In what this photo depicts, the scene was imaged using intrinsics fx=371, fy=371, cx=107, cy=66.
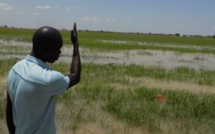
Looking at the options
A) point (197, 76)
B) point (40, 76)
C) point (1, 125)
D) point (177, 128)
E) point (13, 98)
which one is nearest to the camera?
point (40, 76)

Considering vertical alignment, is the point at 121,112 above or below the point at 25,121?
below

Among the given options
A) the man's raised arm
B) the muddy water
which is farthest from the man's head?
the muddy water

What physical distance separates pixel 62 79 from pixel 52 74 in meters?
0.08

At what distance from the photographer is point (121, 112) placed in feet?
20.0

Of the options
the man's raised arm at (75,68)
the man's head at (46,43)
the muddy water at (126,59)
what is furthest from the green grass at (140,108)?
the muddy water at (126,59)

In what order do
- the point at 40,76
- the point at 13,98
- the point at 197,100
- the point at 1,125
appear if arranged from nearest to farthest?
the point at 40,76, the point at 13,98, the point at 1,125, the point at 197,100

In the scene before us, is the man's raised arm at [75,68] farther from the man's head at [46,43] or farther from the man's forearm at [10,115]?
the man's forearm at [10,115]

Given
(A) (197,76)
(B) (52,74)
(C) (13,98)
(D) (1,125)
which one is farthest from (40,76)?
(A) (197,76)

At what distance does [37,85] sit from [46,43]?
0.85 feet

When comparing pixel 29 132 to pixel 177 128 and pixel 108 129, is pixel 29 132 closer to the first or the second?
pixel 108 129

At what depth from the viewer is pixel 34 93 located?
203 cm

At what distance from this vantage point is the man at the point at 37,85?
202 cm

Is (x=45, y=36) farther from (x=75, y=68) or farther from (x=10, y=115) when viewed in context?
(x=10, y=115)

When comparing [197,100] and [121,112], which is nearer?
[121,112]
